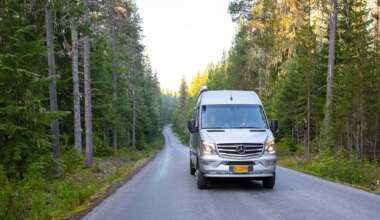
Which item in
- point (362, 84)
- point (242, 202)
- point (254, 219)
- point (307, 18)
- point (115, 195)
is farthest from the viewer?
point (307, 18)

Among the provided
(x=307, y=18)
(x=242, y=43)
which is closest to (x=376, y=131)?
(x=307, y=18)

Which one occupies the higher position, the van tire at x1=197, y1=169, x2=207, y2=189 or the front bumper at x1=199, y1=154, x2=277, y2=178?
the front bumper at x1=199, y1=154, x2=277, y2=178

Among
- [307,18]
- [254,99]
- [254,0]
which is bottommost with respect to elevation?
[254,99]

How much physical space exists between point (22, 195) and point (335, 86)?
19910 mm

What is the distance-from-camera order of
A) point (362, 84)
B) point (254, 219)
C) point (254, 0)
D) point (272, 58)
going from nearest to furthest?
point (254, 219), point (362, 84), point (272, 58), point (254, 0)

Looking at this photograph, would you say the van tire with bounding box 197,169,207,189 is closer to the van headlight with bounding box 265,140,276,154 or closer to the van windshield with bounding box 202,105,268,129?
the van windshield with bounding box 202,105,268,129

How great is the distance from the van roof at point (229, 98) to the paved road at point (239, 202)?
2598 millimetres

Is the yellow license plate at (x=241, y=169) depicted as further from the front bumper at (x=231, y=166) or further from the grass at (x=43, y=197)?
the grass at (x=43, y=197)

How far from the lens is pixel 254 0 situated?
4381 cm

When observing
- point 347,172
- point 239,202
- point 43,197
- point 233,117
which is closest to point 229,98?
point 233,117

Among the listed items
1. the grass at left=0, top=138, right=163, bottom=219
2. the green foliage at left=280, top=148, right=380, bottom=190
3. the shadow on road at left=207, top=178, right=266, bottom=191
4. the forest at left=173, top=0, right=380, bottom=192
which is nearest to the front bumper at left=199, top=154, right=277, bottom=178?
the shadow on road at left=207, top=178, right=266, bottom=191

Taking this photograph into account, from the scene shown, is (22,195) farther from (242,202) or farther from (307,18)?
(307,18)

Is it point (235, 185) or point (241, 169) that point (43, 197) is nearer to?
point (241, 169)

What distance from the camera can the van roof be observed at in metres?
13.5
